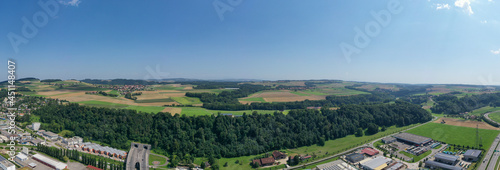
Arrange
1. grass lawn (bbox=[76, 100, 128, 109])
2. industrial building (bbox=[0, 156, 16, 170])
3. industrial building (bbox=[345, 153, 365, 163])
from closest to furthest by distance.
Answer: industrial building (bbox=[0, 156, 16, 170]) < industrial building (bbox=[345, 153, 365, 163]) < grass lawn (bbox=[76, 100, 128, 109])

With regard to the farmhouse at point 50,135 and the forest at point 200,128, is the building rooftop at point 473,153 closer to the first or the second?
the forest at point 200,128

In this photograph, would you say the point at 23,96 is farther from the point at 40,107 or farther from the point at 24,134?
the point at 24,134

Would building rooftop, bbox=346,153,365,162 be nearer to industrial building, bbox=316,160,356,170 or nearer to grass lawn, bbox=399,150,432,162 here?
industrial building, bbox=316,160,356,170

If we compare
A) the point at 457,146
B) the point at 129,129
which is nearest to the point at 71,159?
the point at 129,129

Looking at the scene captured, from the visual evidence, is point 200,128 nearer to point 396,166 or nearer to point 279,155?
point 279,155

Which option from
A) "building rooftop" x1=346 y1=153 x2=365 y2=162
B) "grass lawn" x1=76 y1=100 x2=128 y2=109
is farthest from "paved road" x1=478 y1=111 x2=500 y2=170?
"grass lawn" x1=76 y1=100 x2=128 y2=109

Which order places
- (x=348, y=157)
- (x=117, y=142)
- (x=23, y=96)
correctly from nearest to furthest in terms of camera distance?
1. (x=348, y=157)
2. (x=117, y=142)
3. (x=23, y=96)
